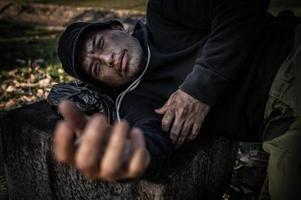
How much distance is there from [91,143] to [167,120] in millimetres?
1037

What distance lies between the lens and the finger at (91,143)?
1297 mm

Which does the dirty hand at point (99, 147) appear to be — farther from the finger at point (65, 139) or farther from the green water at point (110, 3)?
the green water at point (110, 3)

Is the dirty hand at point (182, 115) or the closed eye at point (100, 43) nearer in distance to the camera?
the dirty hand at point (182, 115)

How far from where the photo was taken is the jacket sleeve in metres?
2.21

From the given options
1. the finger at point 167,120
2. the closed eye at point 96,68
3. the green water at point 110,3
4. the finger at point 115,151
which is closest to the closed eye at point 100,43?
the closed eye at point 96,68

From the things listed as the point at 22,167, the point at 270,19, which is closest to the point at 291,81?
the point at 270,19

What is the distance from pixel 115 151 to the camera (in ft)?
4.22

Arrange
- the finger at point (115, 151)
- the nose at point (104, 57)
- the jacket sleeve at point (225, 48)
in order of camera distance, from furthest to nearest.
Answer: the nose at point (104, 57), the jacket sleeve at point (225, 48), the finger at point (115, 151)

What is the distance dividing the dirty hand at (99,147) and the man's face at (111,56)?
124 centimetres

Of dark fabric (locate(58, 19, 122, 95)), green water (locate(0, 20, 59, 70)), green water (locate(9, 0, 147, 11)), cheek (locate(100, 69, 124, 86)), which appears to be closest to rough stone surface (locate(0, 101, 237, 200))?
dark fabric (locate(58, 19, 122, 95))

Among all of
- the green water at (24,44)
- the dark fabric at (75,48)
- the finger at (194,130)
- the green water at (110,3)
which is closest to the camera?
the finger at (194,130)

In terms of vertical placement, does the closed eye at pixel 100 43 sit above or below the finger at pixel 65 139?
below

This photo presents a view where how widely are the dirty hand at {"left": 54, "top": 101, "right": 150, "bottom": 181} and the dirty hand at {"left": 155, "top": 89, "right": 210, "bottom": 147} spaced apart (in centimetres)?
91

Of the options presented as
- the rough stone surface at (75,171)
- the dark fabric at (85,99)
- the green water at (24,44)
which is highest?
the dark fabric at (85,99)
